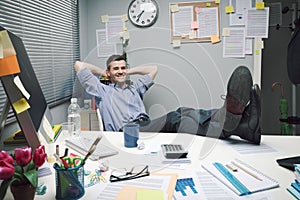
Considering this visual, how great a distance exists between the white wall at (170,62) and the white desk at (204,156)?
1.53m

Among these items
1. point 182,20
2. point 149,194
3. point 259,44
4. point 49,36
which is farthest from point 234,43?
point 149,194

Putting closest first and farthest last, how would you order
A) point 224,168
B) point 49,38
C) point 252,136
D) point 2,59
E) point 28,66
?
point 2,59, point 224,168, point 28,66, point 252,136, point 49,38

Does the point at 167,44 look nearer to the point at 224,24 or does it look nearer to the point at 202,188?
the point at 224,24

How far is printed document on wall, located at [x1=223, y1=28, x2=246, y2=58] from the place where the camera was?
292 centimetres

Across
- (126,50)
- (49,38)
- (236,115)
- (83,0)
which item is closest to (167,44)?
(126,50)

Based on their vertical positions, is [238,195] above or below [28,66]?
below

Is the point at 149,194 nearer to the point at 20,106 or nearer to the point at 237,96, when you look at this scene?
the point at 20,106

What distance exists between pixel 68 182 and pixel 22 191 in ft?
0.46

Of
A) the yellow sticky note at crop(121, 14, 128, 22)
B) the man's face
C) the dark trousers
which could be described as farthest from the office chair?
the yellow sticky note at crop(121, 14, 128, 22)

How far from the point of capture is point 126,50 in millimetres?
3068

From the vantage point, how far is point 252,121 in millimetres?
1322

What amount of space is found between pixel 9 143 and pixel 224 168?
3.31ft

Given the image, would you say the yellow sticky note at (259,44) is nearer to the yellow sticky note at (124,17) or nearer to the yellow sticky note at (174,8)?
the yellow sticky note at (174,8)

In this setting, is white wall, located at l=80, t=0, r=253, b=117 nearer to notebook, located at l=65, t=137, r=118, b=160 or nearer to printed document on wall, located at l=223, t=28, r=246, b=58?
printed document on wall, located at l=223, t=28, r=246, b=58
